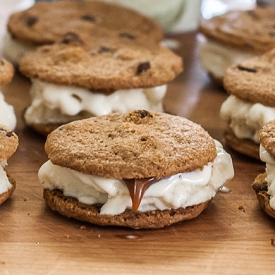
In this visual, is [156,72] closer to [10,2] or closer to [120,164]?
[120,164]

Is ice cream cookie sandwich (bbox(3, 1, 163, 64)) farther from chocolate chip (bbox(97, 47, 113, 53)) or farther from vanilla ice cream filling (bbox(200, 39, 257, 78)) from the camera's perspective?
chocolate chip (bbox(97, 47, 113, 53))

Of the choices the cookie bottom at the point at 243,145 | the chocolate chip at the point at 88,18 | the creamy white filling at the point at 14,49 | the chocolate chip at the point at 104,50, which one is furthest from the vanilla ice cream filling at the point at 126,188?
the chocolate chip at the point at 88,18

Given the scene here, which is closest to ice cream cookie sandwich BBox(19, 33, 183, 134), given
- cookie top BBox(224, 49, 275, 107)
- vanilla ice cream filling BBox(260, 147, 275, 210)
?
cookie top BBox(224, 49, 275, 107)

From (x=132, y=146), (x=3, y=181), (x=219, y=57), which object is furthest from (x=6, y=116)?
(x=219, y=57)

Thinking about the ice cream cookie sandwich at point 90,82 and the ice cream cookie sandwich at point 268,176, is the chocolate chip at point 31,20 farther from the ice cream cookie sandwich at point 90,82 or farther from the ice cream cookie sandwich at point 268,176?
the ice cream cookie sandwich at point 268,176

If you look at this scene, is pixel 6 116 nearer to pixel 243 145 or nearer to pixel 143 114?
pixel 143 114

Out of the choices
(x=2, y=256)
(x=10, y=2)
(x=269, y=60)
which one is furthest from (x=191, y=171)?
(x=10, y=2)
